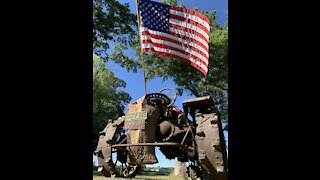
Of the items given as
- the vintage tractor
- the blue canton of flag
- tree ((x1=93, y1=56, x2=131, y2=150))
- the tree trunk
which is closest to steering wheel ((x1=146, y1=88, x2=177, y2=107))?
the vintage tractor

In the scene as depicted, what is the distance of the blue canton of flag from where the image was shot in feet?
32.7

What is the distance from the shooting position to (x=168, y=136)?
8609mm

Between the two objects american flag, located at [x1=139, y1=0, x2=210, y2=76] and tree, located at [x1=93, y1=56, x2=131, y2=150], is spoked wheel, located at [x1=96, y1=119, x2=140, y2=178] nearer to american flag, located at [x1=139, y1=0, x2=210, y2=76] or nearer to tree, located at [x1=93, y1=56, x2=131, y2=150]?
american flag, located at [x1=139, y1=0, x2=210, y2=76]

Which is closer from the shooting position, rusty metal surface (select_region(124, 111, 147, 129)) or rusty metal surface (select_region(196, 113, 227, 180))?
rusty metal surface (select_region(196, 113, 227, 180))

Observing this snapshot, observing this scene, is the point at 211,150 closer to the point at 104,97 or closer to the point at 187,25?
the point at 187,25

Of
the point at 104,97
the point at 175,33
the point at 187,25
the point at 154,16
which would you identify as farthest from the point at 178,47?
the point at 104,97

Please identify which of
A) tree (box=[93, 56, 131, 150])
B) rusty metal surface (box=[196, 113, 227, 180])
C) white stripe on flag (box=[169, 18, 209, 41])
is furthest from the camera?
tree (box=[93, 56, 131, 150])

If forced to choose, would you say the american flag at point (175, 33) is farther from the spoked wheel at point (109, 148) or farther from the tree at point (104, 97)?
the tree at point (104, 97)

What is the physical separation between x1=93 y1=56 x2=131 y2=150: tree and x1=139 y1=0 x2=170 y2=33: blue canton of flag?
16.1 metres
